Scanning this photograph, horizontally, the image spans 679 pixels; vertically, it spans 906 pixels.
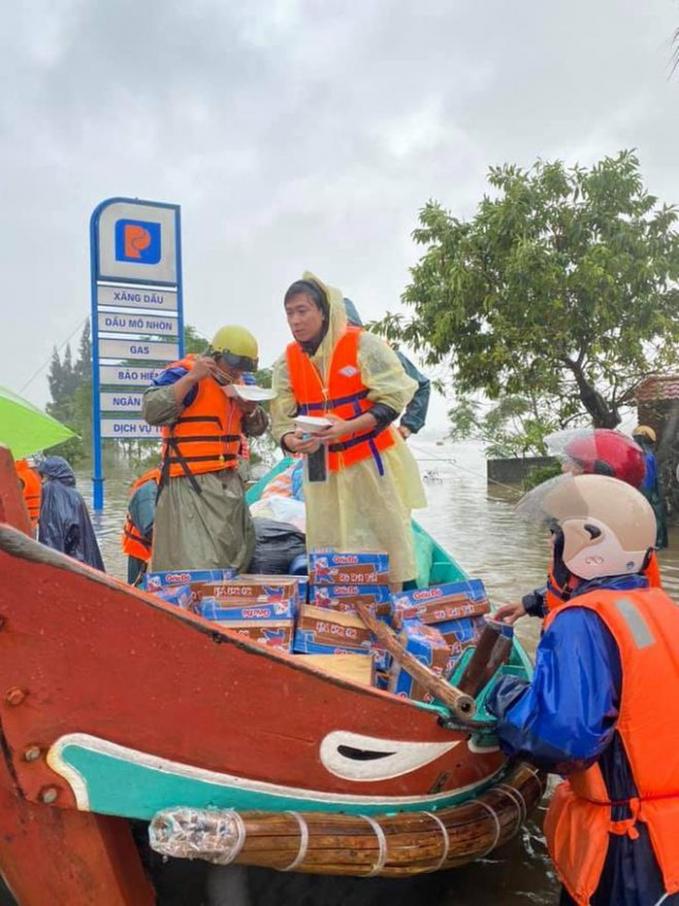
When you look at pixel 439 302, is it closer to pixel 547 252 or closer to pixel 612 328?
pixel 547 252

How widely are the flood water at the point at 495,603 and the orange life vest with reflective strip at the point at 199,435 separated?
1534 millimetres

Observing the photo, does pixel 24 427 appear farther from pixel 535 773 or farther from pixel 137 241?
pixel 137 241

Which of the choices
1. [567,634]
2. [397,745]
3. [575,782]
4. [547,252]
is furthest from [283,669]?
[547,252]

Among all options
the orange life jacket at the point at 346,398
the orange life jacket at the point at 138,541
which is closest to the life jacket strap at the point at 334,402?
the orange life jacket at the point at 346,398

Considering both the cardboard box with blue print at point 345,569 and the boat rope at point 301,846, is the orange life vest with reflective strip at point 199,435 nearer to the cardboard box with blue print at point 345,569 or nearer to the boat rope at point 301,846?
the cardboard box with blue print at point 345,569

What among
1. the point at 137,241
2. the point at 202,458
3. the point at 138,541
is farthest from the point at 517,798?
the point at 137,241

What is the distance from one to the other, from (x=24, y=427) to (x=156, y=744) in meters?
0.82

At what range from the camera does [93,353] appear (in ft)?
26.8

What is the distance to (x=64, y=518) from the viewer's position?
4.40 metres

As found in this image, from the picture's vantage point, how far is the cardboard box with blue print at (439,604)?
106 inches

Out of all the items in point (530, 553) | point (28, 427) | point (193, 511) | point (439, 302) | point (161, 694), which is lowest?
point (530, 553)

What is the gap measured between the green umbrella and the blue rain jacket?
1.25 metres

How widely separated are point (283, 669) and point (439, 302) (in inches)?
400

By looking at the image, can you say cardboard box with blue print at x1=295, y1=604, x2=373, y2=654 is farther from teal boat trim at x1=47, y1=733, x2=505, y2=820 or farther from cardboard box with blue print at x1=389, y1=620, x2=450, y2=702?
teal boat trim at x1=47, y1=733, x2=505, y2=820
